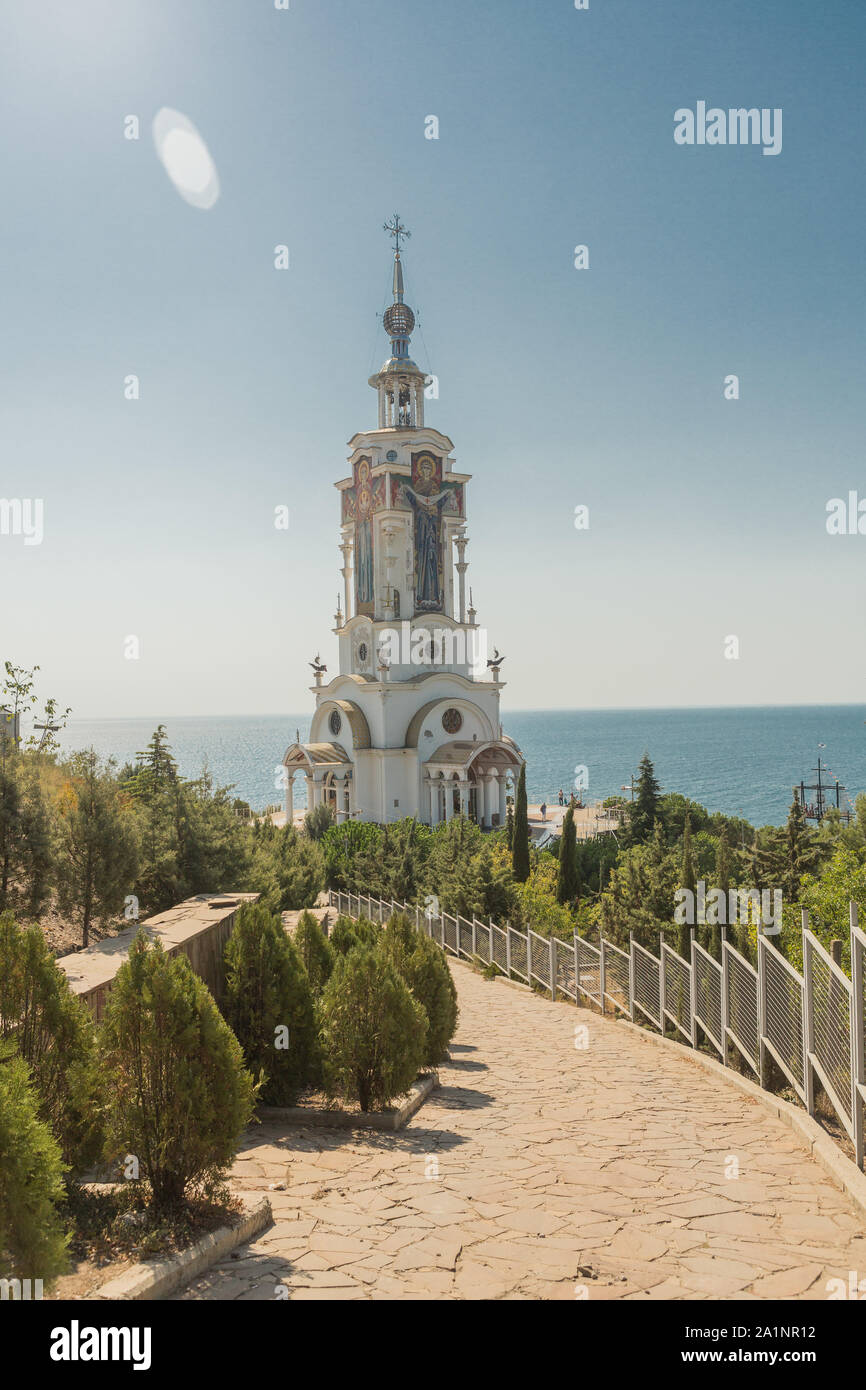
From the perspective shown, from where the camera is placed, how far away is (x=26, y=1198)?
3389 mm

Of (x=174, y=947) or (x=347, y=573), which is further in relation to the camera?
(x=347, y=573)

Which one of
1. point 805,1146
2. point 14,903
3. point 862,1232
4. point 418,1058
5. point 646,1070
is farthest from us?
point 14,903

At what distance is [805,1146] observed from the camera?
6.58 metres

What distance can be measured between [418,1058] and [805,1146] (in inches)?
115

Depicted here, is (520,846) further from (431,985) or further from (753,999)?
(753,999)

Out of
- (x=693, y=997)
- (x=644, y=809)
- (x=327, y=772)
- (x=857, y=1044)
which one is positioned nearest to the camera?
(x=857, y=1044)

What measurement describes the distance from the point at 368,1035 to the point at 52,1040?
2904mm

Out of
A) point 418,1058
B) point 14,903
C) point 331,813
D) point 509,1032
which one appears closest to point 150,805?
point 14,903

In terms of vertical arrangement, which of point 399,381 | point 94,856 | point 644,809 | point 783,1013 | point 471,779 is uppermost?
point 399,381

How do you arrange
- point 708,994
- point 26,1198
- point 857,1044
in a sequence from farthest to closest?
point 708,994 → point 857,1044 → point 26,1198

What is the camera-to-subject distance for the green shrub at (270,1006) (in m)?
7.50

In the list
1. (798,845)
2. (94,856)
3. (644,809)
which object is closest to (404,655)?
(644,809)
